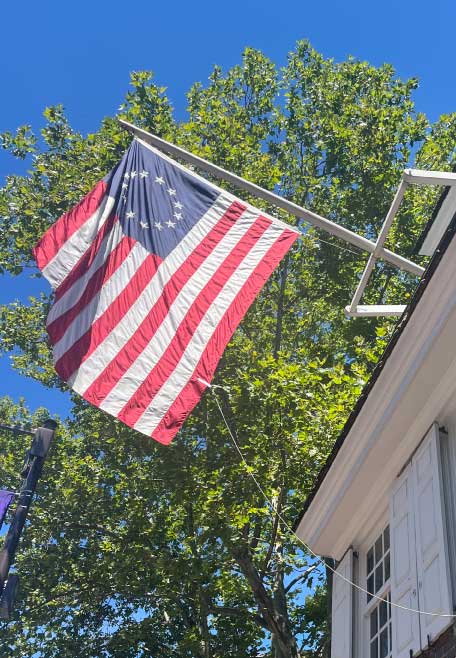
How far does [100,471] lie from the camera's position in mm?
21438

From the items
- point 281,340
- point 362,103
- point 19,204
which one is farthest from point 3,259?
point 362,103

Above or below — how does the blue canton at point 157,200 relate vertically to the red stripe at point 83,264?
above

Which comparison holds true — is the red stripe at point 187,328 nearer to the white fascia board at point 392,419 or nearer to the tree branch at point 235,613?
the white fascia board at point 392,419

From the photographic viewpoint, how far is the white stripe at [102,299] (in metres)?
8.40

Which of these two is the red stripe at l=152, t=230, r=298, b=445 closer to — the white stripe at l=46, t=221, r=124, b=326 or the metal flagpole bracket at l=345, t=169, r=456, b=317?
the metal flagpole bracket at l=345, t=169, r=456, b=317

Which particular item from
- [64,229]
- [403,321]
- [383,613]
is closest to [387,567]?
[383,613]

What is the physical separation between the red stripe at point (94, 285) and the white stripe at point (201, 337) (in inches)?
55.5

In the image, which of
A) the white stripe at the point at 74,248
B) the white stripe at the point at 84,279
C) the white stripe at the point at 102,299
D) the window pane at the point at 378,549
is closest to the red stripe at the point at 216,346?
the white stripe at the point at 102,299

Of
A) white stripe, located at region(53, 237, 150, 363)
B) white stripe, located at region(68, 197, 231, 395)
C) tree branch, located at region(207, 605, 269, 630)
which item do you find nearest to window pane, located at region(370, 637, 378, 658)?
white stripe, located at region(68, 197, 231, 395)

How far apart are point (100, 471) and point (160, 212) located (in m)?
13.9

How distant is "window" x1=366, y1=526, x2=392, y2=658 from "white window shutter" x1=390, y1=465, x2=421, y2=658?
621 millimetres

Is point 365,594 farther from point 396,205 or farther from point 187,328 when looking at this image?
point 396,205

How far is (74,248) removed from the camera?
29.8 feet

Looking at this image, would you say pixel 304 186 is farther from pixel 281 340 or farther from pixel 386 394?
pixel 386 394
